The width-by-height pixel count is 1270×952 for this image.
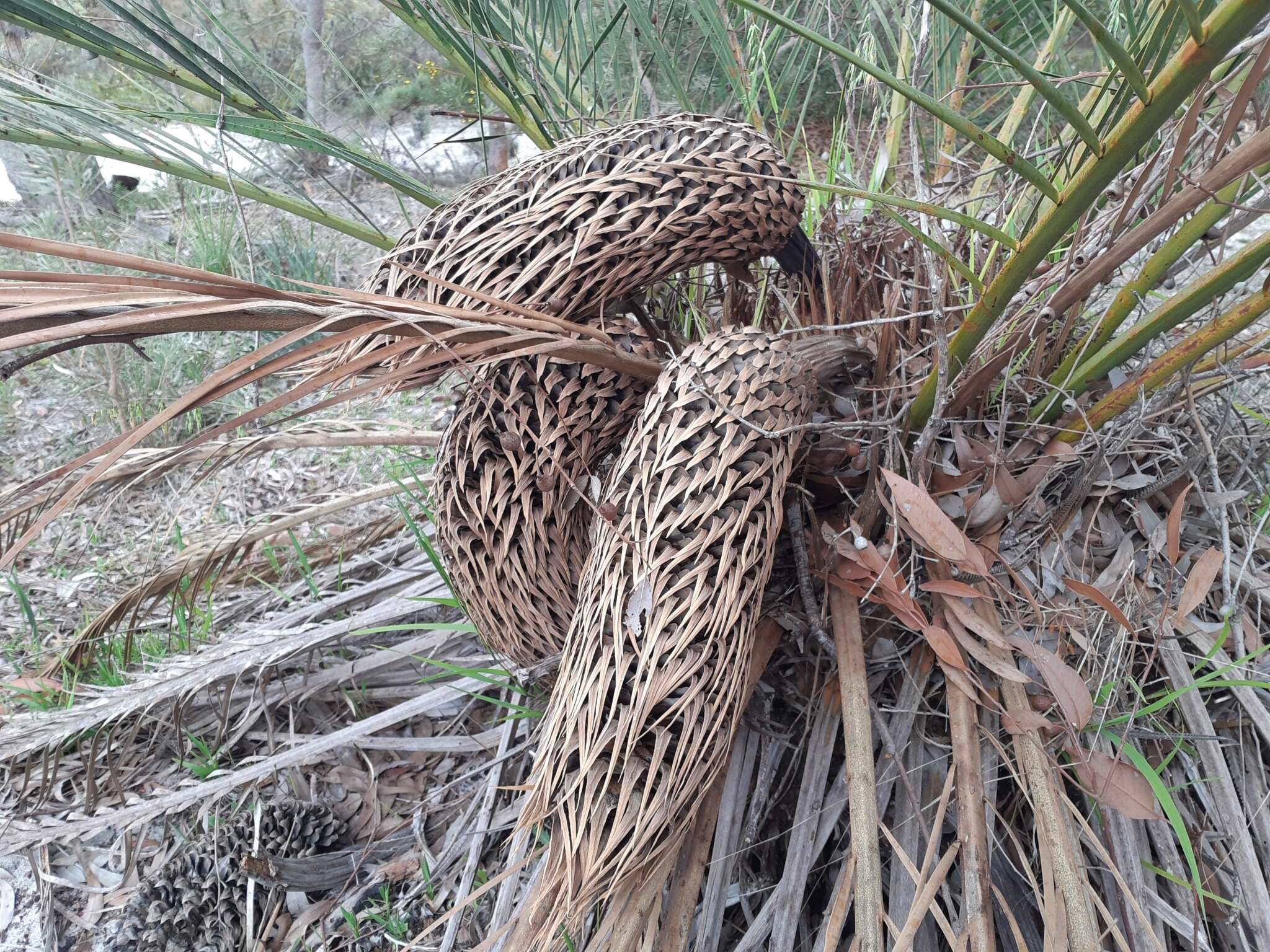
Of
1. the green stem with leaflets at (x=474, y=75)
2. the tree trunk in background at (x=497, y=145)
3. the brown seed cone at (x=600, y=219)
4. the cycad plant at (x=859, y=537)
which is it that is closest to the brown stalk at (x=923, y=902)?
the cycad plant at (x=859, y=537)

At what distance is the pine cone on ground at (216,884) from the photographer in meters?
0.84

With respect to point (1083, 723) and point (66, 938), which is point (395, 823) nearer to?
point (66, 938)

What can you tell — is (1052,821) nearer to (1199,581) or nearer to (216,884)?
(1199,581)

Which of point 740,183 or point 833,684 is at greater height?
point 740,183

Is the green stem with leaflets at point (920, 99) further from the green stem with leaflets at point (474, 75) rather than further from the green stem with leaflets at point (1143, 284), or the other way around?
the green stem with leaflets at point (474, 75)

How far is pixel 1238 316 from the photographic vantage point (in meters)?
0.58

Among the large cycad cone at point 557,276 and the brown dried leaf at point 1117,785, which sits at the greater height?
the large cycad cone at point 557,276

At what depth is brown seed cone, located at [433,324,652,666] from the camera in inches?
24.0

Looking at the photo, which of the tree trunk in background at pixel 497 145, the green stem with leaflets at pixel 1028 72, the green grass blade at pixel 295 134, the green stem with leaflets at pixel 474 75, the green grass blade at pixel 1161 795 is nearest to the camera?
the green stem with leaflets at pixel 1028 72

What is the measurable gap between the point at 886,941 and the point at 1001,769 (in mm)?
164

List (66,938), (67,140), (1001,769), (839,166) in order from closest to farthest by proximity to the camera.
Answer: (1001,769), (67,140), (66,938), (839,166)

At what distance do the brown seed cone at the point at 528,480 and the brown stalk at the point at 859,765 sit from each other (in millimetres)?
213

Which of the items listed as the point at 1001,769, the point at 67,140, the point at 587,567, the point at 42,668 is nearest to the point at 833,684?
the point at 1001,769

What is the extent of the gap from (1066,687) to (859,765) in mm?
151
